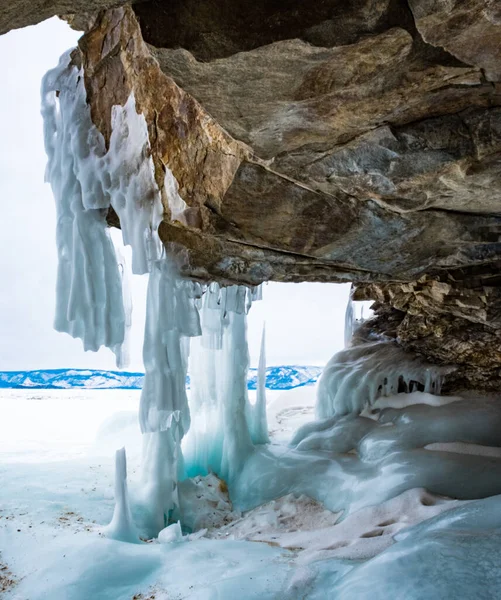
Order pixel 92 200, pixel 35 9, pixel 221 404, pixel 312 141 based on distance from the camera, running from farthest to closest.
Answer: pixel 221 404 < pixel 92 200 < pixel 312 141 < pixel 35 9

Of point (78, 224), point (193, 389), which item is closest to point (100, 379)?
point (193, 389)

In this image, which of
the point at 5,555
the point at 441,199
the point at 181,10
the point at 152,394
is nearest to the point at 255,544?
the point at 152,394

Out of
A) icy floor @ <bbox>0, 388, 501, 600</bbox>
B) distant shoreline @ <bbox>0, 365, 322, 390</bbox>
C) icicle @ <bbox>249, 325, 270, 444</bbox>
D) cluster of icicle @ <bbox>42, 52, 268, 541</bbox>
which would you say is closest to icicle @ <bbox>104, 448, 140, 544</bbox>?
cluster of icicle @ <bbox>42, 52, 268, 541</bbox>

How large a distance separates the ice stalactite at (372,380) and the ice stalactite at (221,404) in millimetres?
1483

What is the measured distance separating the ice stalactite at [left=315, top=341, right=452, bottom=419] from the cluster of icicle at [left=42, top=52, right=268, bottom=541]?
2.61 m

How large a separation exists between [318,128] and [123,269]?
244 centimetres

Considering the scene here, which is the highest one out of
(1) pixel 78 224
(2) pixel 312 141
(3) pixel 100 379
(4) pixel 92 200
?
(2) pixel 312 141

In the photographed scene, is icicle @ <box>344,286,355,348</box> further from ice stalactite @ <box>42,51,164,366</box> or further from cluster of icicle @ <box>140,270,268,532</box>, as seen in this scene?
ice stalactite @ <box>42,51,164,366</box>

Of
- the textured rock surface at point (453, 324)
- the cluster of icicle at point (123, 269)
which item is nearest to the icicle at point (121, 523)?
the cluster of icicle at point (123, 269)

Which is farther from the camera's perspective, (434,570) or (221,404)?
(221,404)

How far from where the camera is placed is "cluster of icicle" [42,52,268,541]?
342 centimetres

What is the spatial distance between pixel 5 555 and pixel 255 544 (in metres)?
1.96

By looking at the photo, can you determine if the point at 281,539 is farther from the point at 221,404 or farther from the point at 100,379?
the point at 100,379

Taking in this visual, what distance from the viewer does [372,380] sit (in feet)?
24.0
